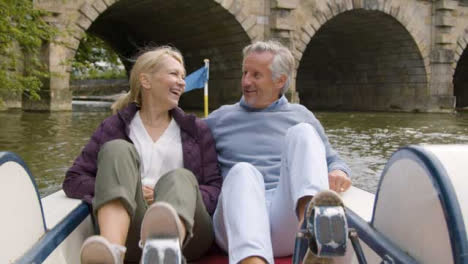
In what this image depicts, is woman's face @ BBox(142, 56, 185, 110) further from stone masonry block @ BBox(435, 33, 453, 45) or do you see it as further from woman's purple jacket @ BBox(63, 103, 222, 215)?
stone masonry block @ BBox(435, 33, 453, 45)

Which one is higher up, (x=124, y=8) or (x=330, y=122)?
(x=124, y=8)

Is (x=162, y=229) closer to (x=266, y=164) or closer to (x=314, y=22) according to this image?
(x=266, y=164)

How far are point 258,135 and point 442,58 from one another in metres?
16.0

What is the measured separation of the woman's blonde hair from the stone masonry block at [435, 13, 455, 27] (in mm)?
16046

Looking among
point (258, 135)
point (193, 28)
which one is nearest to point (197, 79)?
point (258, 135)

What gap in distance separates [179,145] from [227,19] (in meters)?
12.2

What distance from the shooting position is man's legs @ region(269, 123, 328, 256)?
79.7 inches

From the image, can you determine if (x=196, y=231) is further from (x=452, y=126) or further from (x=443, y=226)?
(x=452, y=126)

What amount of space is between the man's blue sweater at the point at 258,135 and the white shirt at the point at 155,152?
0.22 metres

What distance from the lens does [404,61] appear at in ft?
58.5

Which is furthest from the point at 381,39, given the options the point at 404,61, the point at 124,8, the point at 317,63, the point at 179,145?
the point at 179,145

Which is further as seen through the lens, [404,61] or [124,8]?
[404,61]

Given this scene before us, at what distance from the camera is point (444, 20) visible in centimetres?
1722

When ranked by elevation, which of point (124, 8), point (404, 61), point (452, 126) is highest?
point (124, 8)
